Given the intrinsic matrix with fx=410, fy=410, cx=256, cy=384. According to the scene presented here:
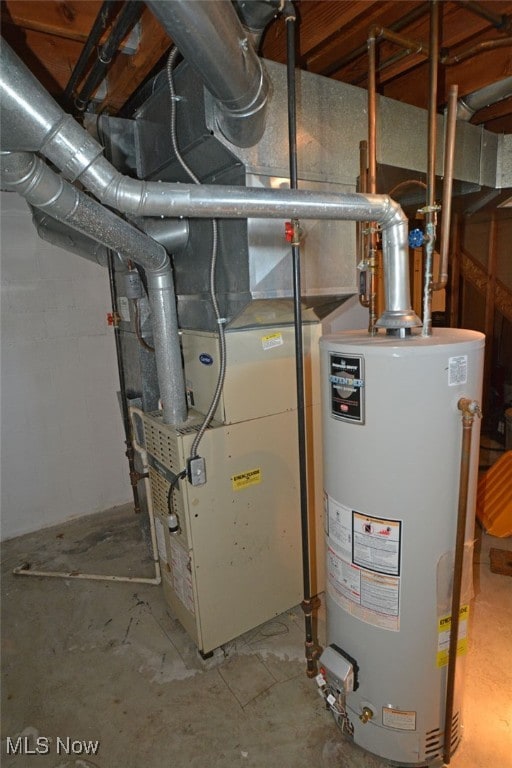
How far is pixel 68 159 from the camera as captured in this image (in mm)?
941

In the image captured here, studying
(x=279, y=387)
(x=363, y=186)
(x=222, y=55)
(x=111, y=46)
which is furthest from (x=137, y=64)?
(x=279, y=387)

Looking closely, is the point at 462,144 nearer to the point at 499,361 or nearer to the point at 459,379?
the point at 459,379

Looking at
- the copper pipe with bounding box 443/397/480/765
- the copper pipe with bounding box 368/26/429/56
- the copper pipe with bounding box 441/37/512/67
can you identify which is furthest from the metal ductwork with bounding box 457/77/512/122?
the copper pipe with bounding box 443/397/480/765

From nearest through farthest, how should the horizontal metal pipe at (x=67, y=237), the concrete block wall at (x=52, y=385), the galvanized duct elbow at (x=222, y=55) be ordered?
the galvanized duct elbow at (x=222, y=55), the horizontal metal pipe at (x=67, y=237), the concrete block wall at (x=52, y=385)

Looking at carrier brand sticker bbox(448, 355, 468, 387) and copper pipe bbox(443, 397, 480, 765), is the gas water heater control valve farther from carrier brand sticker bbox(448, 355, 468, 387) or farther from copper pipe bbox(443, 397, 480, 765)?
carrier brand sticker bbox(448, 355, 468, 387)

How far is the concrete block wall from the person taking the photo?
2.68m

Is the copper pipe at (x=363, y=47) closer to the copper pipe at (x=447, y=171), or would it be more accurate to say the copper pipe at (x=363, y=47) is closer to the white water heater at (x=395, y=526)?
the copper pipe at (x=447, y=171)

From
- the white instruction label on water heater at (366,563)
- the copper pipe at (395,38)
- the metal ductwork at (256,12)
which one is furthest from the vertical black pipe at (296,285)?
the copper pipe at (395,38)

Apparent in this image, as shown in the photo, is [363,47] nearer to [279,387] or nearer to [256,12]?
[256,12]

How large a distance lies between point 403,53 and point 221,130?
788mm

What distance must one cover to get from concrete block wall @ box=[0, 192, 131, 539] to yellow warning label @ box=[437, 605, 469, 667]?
249cm

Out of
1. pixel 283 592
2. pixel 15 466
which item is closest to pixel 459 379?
pixel 283 592

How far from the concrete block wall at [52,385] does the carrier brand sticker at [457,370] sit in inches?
98.7

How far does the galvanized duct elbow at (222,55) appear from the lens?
794mm
